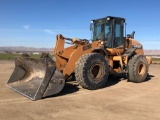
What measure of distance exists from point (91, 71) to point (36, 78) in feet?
6.48

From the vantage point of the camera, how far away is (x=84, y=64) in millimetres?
7770

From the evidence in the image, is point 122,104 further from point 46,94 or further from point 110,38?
point 110,38

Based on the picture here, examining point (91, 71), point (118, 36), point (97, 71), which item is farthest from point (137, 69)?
point (91, 71)

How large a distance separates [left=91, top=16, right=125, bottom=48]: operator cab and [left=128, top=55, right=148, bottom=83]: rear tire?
3.04ft

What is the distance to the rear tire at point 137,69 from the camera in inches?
385

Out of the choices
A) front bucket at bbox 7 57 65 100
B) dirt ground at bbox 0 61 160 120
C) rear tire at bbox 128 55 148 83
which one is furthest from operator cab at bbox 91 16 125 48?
front bucket at bbox 7 57 65 100

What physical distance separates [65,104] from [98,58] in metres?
2.67

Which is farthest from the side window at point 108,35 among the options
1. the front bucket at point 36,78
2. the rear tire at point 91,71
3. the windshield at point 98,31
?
the front bucket at point 36,78

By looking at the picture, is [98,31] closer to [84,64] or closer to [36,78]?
[84,64]

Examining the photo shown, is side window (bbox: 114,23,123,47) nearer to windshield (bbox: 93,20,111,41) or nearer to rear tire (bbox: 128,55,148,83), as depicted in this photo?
windshield (bbox: 93,20,111,41)

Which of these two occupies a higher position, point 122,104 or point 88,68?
point 88,68

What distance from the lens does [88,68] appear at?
7945 millimetres

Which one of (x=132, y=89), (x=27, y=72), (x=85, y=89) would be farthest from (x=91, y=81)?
(x=27, y=72)

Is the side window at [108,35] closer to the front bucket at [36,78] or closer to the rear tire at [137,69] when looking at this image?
the rear tire at [137,69]
